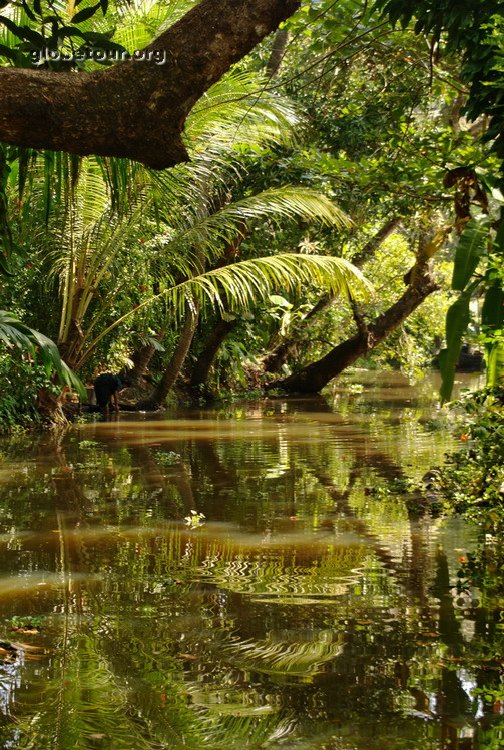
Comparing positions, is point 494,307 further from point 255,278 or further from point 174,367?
point 174,367

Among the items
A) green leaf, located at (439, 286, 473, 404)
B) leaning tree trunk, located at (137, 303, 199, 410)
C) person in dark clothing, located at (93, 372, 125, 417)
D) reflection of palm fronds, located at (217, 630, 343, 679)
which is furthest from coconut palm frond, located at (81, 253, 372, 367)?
reflection of palm fronds, located at (217, 630, 343, 679)

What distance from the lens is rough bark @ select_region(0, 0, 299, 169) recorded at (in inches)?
127

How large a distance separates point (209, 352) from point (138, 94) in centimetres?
1526

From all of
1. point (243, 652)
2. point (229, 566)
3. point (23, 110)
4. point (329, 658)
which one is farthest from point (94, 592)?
point (23, 110)

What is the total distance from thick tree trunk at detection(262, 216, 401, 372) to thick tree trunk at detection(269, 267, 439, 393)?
1116 millimetres

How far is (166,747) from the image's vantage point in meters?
2.83

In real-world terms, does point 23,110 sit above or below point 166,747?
above

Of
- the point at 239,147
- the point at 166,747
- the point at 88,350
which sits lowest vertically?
the point at 166,747

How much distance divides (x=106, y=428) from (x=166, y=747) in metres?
10.7

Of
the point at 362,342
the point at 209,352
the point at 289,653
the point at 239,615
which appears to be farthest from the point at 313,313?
the point at 289,653

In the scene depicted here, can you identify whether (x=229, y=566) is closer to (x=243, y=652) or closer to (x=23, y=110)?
(x=243, y=652)

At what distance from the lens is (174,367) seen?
54.5 ft

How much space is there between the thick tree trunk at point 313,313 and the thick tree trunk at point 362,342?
112 centimetres

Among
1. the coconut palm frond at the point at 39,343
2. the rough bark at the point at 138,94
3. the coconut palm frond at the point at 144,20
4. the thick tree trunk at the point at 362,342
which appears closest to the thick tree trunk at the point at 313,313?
the thick tree trunk at the point at 362,342
